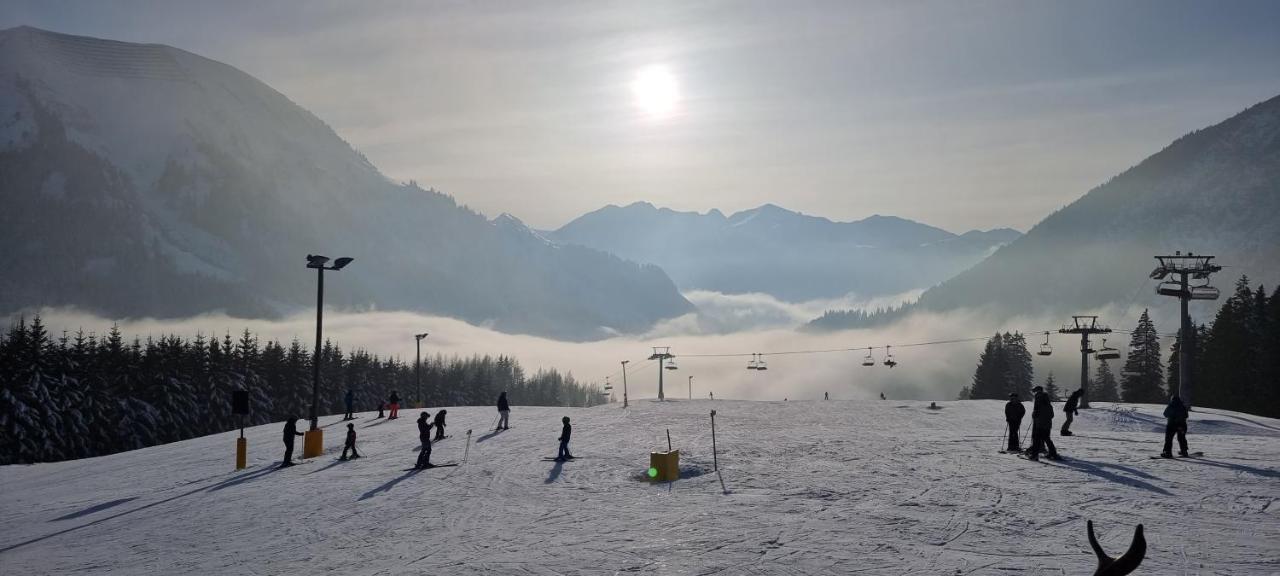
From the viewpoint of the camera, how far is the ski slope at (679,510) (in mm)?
15062

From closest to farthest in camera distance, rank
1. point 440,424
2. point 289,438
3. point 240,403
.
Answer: point 240,403 → point 289,438 → point 440,424

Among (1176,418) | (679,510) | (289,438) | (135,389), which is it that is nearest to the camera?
(679,510)

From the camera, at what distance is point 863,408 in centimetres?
4722

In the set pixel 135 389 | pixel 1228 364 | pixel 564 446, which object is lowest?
pixel 135 389

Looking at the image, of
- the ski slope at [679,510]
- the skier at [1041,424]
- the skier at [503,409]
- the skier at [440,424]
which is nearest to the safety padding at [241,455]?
the ski slope at [679,510]

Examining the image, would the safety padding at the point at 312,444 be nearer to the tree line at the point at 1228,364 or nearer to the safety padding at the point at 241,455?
the safety padding at the point at 241,455

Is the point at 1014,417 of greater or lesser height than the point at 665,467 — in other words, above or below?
above

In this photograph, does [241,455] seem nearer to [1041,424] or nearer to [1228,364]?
[1041,424]

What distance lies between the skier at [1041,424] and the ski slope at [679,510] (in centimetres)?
69

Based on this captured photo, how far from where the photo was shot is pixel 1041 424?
23609 mm

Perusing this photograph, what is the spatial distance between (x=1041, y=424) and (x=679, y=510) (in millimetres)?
11240

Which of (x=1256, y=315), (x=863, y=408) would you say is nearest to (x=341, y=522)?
(x=863, y=408)

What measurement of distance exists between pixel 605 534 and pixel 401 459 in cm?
1474

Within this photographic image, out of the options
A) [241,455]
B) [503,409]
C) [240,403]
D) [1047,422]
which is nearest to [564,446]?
[503,409]
